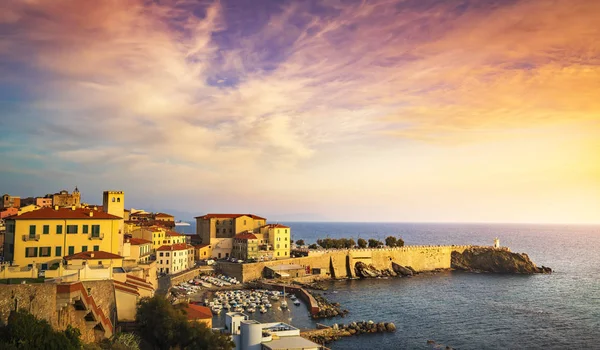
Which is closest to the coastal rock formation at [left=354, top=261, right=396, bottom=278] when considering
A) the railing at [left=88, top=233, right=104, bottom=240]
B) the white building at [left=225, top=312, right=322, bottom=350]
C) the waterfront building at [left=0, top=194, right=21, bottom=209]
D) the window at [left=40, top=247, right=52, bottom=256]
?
the white building at [left=225, top=312, right=322, bottom=350]

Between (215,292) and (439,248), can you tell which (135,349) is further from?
(439,248)

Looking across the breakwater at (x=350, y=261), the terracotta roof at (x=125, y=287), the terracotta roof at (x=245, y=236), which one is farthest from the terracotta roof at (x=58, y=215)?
the terracotta roof at (x=245, y=236)

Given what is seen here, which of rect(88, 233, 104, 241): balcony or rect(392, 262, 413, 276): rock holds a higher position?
rect(88, 233, 104, 241): balcony

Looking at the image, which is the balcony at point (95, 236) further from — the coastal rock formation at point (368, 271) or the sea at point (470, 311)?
the coastal rock formation at point (368, 271)

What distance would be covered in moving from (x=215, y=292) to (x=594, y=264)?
329 ft

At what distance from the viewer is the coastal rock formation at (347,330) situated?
4112cm

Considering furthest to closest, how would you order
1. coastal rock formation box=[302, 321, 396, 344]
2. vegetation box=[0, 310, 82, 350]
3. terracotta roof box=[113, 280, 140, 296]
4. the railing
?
coastal rock formation box=[302, 321, 396, 344]
the railing
terracotta roof box=[113, 280, 140, 296]
vegetation box=[0, 310, 82, 350]

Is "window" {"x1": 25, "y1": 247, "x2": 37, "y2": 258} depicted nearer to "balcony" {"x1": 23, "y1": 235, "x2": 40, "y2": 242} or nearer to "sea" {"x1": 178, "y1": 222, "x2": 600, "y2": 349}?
"balcony" {"x1": 23, "y1": 235, "x2": 40, "y2": 242}

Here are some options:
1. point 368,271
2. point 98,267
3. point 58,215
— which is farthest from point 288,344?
point 368,271

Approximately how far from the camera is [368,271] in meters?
85.3

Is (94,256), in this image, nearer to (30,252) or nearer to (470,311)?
(30,252)

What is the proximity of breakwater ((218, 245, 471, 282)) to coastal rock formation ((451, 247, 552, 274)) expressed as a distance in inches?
68.7

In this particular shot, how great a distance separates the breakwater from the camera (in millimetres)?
72938

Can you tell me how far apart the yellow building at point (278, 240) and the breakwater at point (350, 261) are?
14.3 feet
